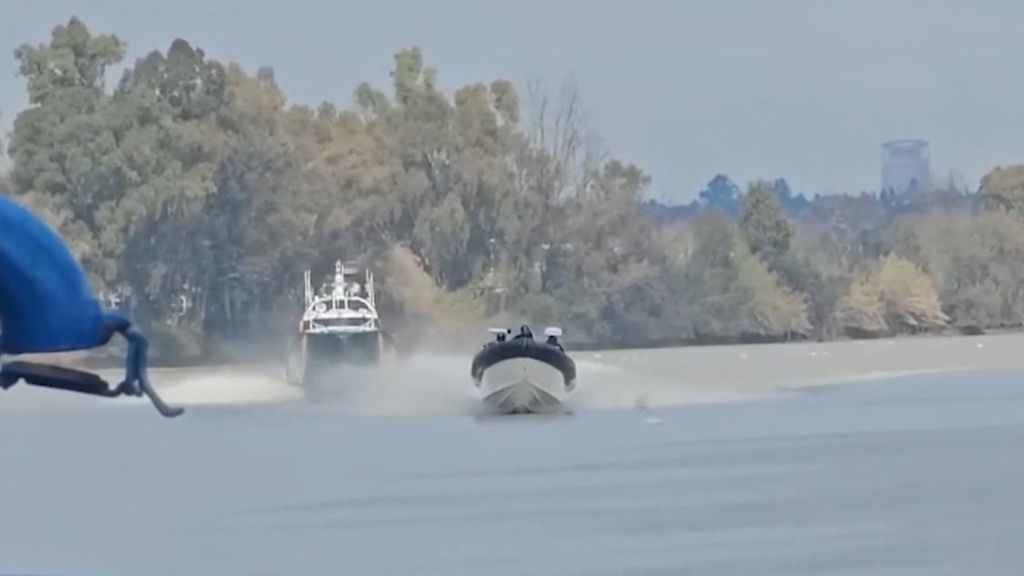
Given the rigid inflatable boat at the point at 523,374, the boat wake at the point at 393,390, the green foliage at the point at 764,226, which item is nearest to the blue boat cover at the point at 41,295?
the rigid inflatable boat at the point at 523,374

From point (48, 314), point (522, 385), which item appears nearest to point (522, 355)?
point (522, 385)

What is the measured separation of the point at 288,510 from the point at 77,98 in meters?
16.4

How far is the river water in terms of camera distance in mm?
8641

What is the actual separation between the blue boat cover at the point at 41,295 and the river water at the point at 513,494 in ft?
14.4

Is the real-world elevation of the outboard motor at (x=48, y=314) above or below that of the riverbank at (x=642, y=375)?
above

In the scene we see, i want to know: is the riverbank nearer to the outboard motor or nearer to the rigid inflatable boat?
the rigid inflatable boat

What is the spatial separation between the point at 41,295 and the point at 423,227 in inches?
1243

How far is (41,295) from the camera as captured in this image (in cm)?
239

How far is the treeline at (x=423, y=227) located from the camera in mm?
27391

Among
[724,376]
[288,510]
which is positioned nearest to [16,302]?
[288,510]

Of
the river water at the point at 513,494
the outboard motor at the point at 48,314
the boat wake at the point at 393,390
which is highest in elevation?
the outboard motor at the point at 48,314

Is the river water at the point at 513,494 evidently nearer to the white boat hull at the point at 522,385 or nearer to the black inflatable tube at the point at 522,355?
the white boat hull at the point at 522,385

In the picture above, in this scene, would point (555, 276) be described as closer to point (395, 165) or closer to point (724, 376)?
point (395, 165)

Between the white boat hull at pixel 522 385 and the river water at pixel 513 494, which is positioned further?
the white boat hull at pixel 522 385
